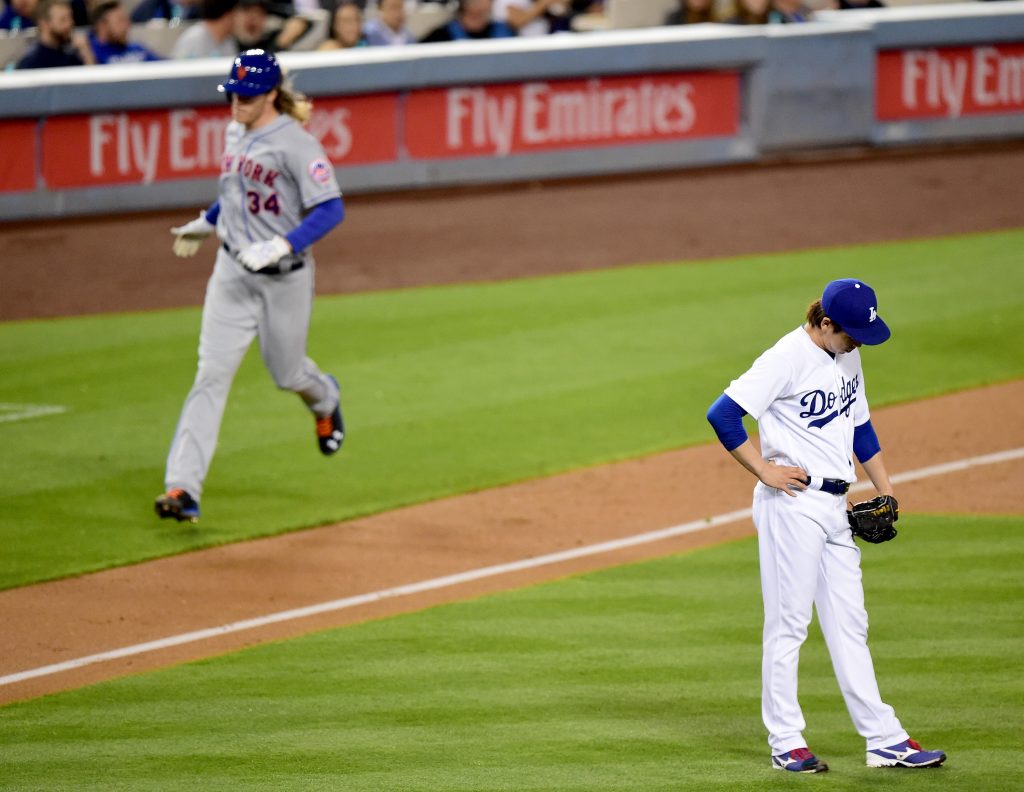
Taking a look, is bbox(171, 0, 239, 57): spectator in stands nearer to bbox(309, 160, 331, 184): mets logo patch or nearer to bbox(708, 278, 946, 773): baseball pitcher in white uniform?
bbox(309, 160, 331, 184): mets logo patch

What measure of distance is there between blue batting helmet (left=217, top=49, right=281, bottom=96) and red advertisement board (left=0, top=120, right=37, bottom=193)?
6.86 metres

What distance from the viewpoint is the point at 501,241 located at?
15586 mm

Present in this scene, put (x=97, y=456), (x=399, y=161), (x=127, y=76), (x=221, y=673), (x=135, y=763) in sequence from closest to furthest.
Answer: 1. (x=135, y=763)
2. (x=221, y=673)
3. (x=97, y=456)
4. (x=127, y=76)
5. (x=399, y=161)

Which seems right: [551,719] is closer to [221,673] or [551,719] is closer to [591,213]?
[221,673]

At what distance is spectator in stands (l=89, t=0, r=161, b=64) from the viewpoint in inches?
621

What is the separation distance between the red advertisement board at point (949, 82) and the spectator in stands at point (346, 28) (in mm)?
5699

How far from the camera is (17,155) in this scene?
14578mm

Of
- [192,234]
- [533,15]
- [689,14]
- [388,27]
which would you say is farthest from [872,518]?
[689,14]

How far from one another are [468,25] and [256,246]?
9.80 m

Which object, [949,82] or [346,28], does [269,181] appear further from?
[949,82]

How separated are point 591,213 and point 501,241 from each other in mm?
1282

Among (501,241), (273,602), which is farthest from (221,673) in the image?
(501,241)

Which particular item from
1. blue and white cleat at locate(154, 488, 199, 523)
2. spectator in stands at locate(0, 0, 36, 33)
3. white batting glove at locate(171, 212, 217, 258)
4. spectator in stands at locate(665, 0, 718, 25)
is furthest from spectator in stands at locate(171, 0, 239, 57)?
blue and white cleat at locate(154, 488, 199, 523)

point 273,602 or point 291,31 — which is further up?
point 291,31
